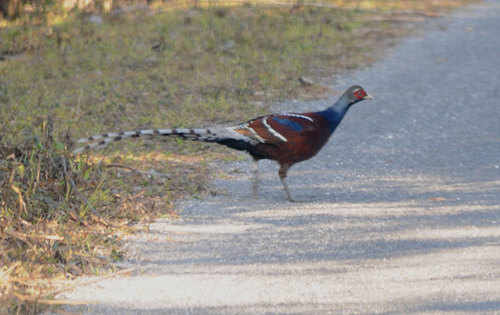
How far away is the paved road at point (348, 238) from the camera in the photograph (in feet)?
14.2

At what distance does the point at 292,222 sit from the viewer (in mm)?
5648

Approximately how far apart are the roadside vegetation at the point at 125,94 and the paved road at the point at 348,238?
375 millimetres

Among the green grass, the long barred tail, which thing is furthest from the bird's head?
the green grass

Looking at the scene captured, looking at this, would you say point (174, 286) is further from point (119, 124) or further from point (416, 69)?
point (416, 69)

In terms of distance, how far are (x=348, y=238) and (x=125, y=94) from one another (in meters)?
5.35

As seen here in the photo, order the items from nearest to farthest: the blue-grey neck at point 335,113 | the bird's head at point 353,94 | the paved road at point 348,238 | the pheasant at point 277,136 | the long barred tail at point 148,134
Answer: the paved road at point 348,238, the long barred tail at point 148,134, the pheasant at point 277,136, the blue-grey neck at point 335,113, the bird's head at point 353,94

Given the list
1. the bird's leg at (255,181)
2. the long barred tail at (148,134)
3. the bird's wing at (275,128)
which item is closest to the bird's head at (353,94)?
the bird's wing at (275,128)

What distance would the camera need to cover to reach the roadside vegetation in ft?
16.3

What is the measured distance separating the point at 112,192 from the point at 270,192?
1396mm

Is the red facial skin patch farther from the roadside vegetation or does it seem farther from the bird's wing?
the roadside vegetation

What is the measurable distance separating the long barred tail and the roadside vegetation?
13 cm

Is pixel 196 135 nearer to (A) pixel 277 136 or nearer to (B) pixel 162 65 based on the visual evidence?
(A) pixel 277 136

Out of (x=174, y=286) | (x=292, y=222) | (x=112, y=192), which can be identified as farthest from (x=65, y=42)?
(x=174, y=286)

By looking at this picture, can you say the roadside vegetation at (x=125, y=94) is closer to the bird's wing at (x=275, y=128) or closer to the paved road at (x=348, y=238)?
the paved road at (x=348, y=238)
